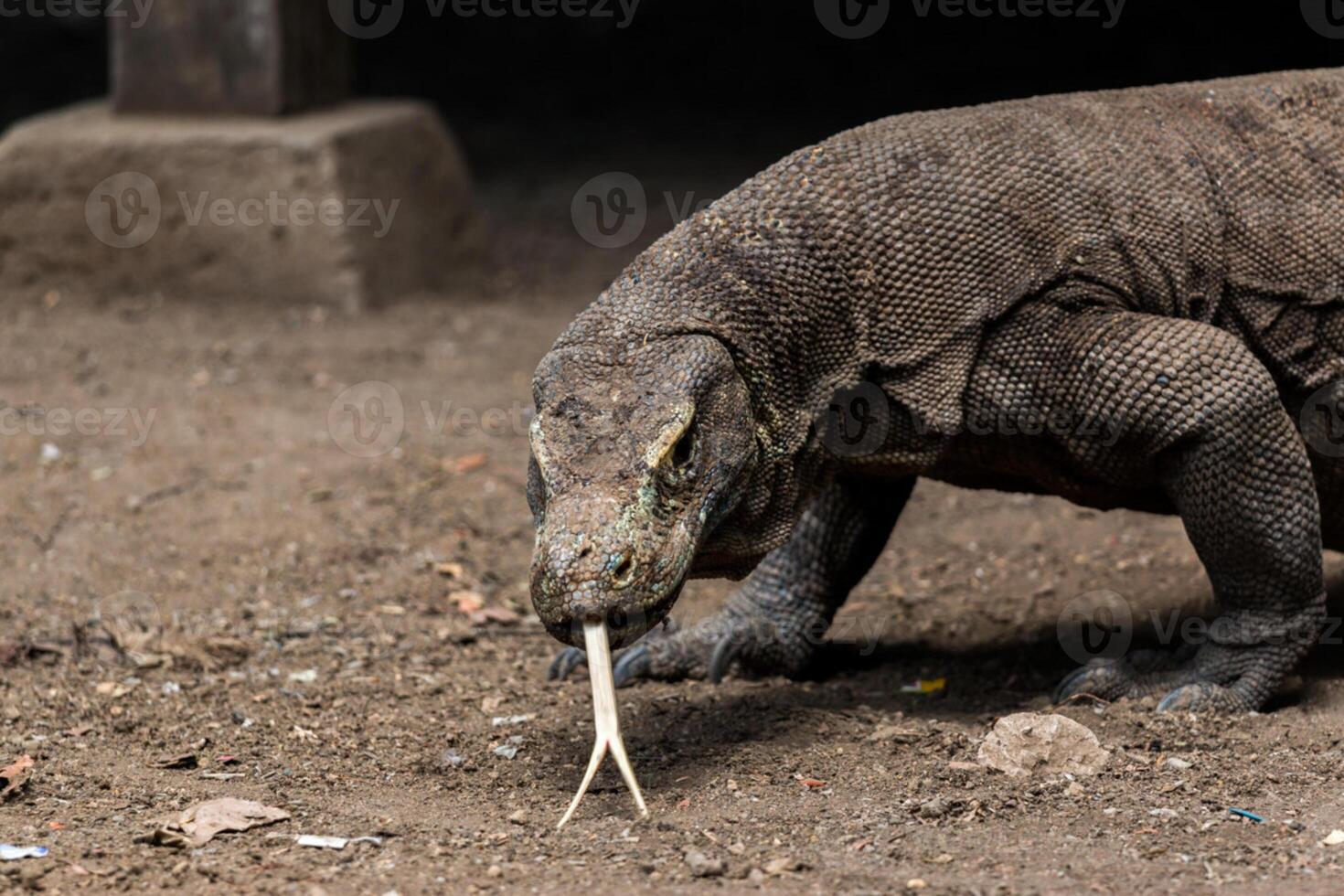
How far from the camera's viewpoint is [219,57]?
8375 millimetres

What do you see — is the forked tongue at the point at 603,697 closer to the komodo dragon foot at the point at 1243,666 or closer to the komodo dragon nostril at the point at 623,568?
the komodo dragon nostril at the point at 623,568

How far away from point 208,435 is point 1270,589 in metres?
4.41

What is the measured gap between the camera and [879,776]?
360 cm

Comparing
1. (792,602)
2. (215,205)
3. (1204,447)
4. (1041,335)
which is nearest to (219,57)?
(215,205)

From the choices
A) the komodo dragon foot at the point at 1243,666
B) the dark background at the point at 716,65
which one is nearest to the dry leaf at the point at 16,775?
the komodo dragon foot at the point at 1243,666

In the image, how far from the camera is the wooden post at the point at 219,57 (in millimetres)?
8281

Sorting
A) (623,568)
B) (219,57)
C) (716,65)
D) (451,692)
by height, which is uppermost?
(716,65)

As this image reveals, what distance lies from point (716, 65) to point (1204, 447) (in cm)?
1022

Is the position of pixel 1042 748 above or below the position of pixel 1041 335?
below

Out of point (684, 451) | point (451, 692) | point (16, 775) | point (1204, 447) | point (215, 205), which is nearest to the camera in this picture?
point (684, 451)

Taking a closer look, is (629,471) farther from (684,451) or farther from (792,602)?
(792,602)

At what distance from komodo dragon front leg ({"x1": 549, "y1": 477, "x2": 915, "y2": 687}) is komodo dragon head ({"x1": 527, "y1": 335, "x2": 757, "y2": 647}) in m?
1.29

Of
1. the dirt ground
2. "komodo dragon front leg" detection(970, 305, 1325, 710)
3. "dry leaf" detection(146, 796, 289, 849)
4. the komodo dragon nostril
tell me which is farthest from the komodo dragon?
"dry leaf" detection(146, 796, 289, 849)

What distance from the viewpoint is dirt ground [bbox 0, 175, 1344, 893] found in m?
3.09
